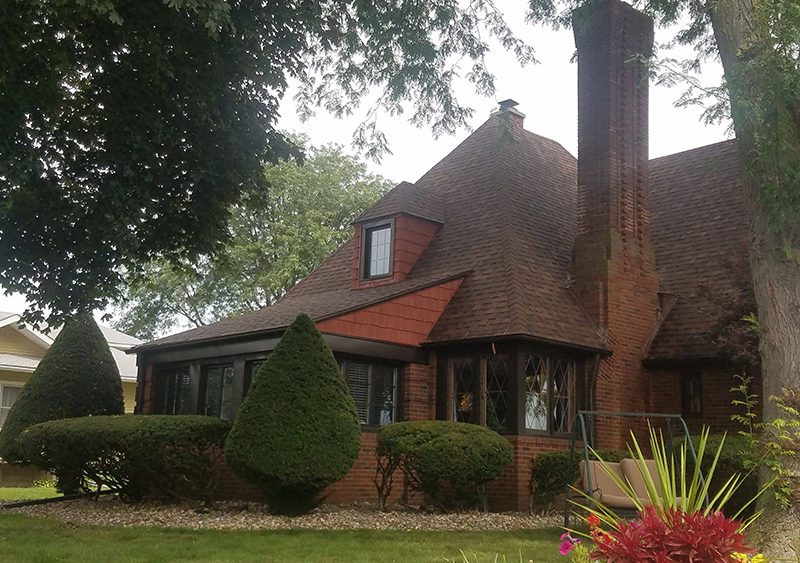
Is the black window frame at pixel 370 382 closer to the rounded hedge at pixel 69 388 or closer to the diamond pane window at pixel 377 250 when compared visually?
the diamond pane window at pixel 377 250

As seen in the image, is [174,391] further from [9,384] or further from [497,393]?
[9,384]

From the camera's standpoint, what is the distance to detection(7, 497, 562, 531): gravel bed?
1102cm

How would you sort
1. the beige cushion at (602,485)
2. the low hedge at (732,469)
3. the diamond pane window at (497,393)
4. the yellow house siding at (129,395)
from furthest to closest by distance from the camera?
the yellow house siding at (129,395), the diamond pane window at (497,393), the low hedge at (732,469), the beige cushion at (602,485)

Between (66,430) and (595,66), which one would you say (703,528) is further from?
(595,66)

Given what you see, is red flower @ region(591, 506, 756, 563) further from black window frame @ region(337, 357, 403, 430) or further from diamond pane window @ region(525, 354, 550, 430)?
black window frame @ region(337, 357, 403, 430)

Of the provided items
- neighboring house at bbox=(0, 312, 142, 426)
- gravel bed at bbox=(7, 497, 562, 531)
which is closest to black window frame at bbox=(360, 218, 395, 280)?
gravel bed at bbox=(7, 497, 562, 531)

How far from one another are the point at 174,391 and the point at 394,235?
5.51 metres

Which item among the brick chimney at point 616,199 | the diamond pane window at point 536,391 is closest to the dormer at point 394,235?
the brick chimney at point 616,199

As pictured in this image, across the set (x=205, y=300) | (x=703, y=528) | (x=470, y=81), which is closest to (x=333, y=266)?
(x=470, y=81)

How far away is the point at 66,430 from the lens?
13289mm

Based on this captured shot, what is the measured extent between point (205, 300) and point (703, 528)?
122 ft

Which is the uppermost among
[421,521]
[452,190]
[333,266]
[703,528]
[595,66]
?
[595,66]

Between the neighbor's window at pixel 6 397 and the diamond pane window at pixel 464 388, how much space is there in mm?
15157

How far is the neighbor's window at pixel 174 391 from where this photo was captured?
16781 millimetres
